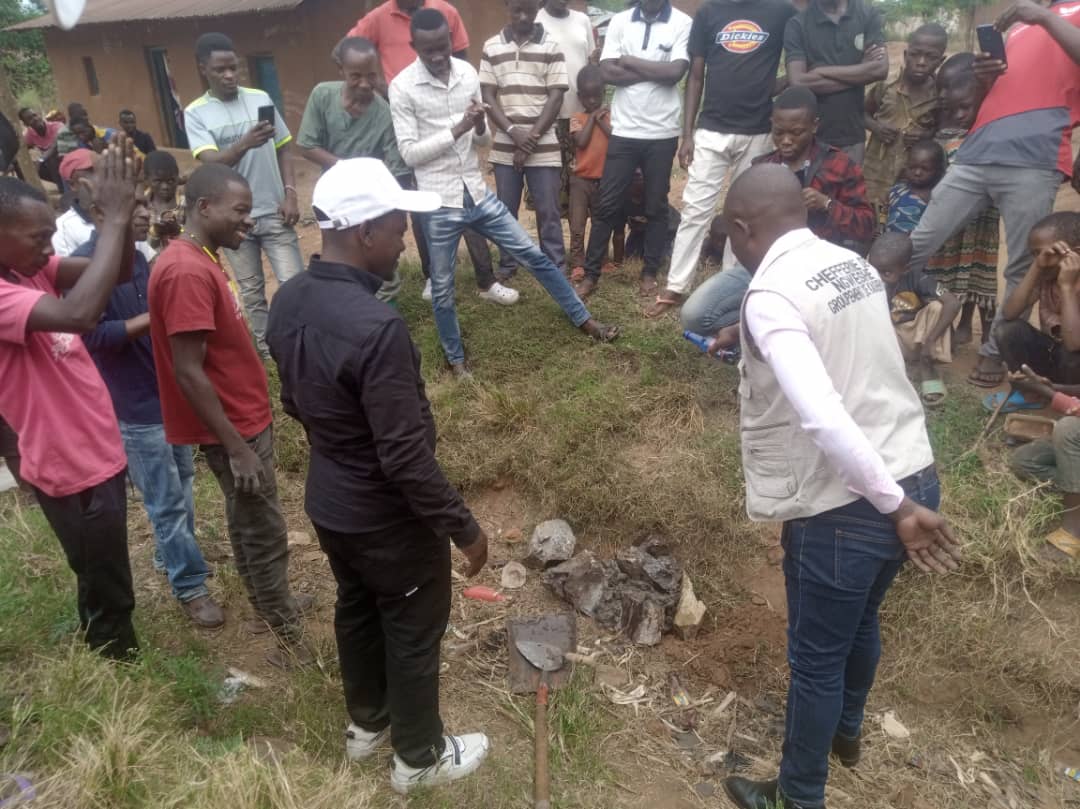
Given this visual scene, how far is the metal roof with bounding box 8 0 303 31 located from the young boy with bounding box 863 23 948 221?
882 centimetres

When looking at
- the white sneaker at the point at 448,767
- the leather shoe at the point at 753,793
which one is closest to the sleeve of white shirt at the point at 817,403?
the leather shoe at the point at 753,793

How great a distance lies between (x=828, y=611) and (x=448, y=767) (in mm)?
1376

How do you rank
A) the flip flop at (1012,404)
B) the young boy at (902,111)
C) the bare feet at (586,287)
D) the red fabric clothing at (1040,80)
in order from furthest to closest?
the bare feet at (586,287), the young boy at (902,111), the flip flop at (1012,404), the red fabric clothing at (1040,80)

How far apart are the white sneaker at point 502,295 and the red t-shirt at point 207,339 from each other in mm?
2927

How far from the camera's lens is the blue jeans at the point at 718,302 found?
4473mm

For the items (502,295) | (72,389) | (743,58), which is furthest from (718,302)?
(72,389)

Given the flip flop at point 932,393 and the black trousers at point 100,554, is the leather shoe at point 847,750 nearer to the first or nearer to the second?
the flip flop at point 932,393

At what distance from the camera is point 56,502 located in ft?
8.56

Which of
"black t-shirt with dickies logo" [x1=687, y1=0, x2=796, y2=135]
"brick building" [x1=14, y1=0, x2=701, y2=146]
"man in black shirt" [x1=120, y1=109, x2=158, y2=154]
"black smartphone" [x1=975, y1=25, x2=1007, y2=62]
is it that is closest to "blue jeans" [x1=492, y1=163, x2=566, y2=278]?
"black t-shirt with dickies logo" [x1=687, y1=0, x2=796, y2=135]

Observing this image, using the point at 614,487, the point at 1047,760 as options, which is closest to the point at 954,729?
the point at 1047,760

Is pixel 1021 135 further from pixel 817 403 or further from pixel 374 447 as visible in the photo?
pixel 374 447

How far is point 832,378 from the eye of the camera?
7.02 feet

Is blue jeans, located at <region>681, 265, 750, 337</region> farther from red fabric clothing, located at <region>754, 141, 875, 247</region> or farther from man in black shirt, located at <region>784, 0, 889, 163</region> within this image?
man in black shirt, located at <region>784, 0, 889, 163</region>

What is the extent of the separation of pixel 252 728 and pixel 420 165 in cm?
334
